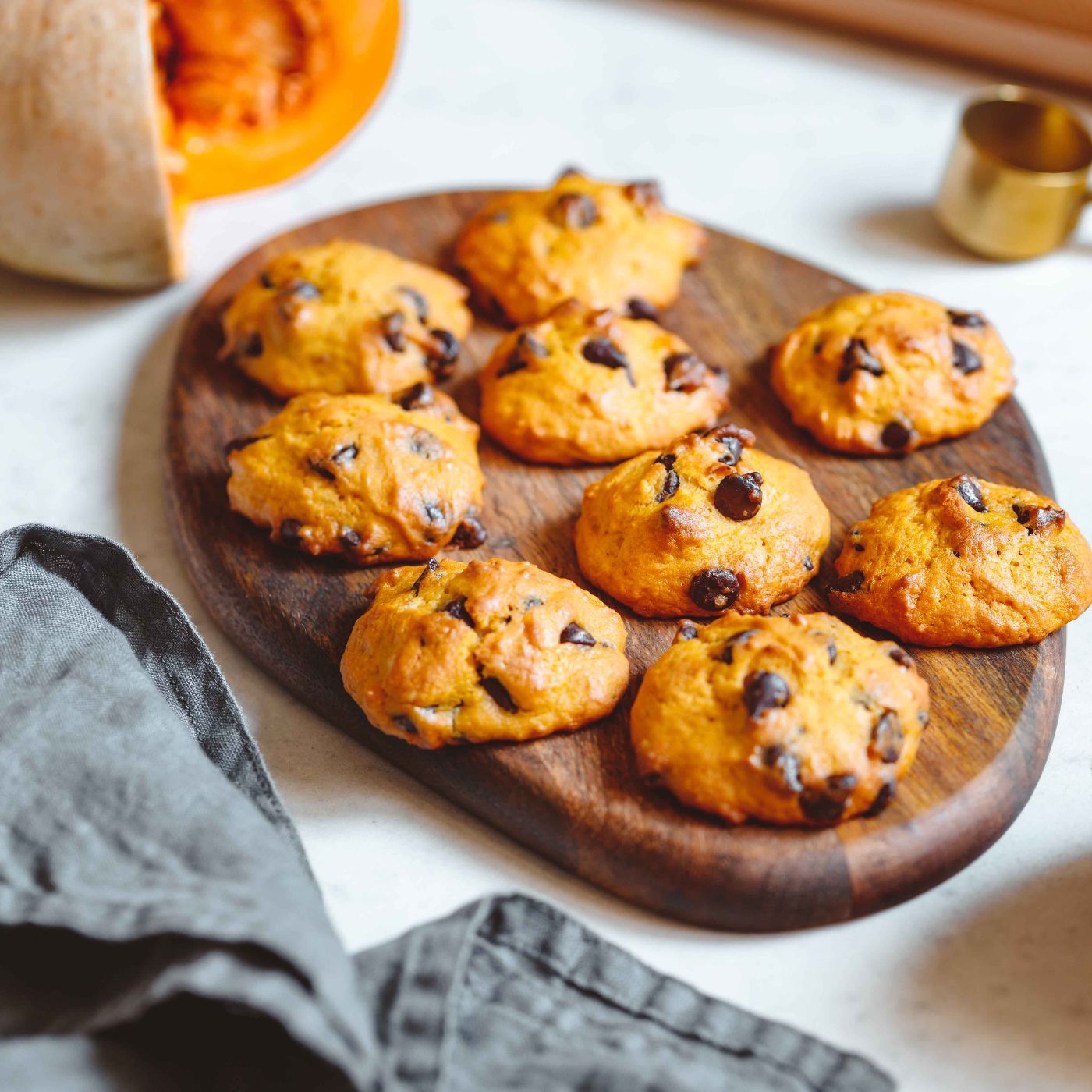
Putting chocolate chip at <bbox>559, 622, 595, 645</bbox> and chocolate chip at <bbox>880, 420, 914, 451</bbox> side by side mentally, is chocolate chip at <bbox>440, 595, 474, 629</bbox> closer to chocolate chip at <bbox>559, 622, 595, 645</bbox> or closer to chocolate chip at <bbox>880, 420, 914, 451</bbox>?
chocolate chip at <bbox>559, 622, 595, 645</bbox>

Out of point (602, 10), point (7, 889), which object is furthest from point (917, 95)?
point (7, 889)

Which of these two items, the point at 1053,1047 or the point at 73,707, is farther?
the point at 73,707

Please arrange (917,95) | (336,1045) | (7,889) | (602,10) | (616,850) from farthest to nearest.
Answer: (602,10) < (917,95) < (616,850) < (7,889) < (336,1045)

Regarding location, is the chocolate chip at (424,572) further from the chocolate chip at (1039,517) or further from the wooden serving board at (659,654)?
the chocolate chip at (1039,517)

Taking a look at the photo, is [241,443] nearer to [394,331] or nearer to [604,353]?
[394,331]

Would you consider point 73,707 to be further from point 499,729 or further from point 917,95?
point 917,95

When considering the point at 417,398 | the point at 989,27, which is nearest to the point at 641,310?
the point at 417,398

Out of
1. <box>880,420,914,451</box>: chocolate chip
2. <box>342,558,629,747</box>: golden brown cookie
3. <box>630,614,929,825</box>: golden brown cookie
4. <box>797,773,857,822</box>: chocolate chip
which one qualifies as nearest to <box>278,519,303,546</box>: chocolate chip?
<box>342,558,629,747</box>: golden brown cookie
